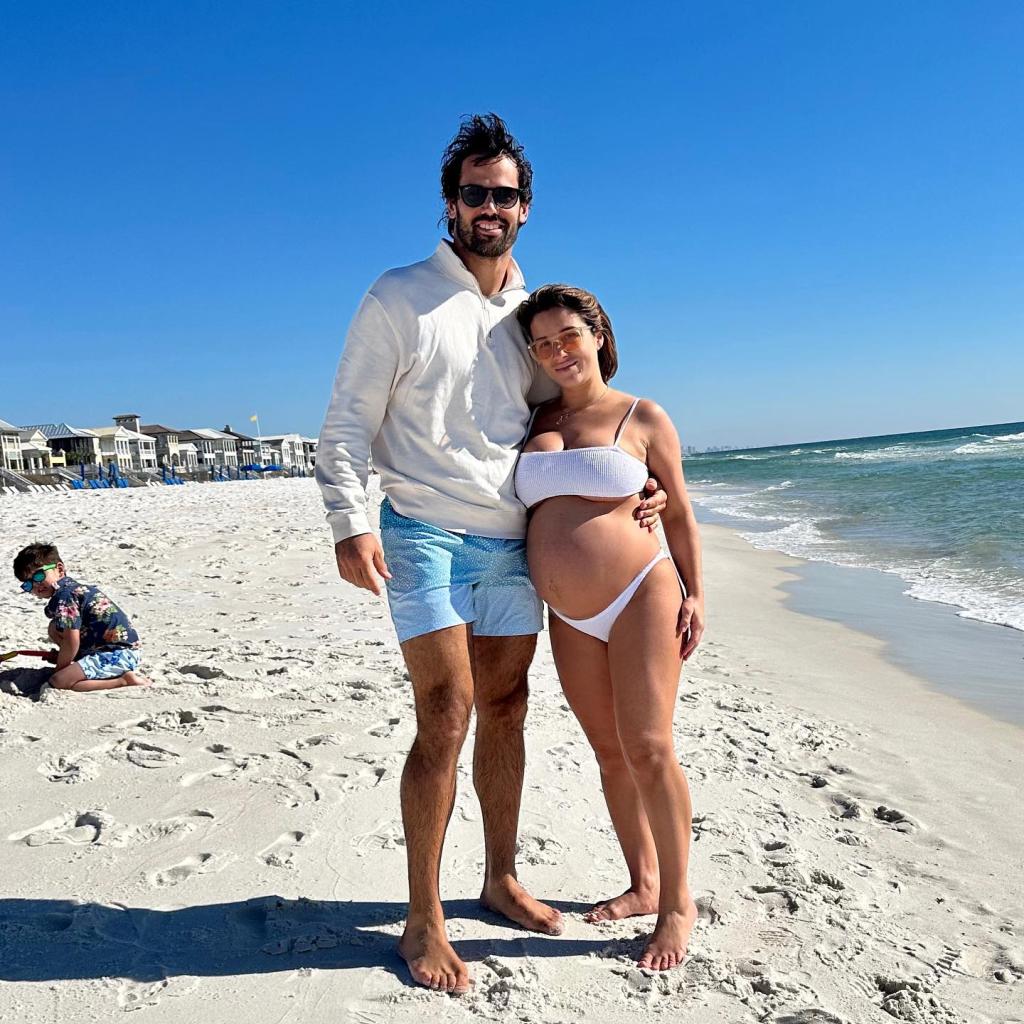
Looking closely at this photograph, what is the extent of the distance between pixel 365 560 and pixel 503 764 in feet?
2.71

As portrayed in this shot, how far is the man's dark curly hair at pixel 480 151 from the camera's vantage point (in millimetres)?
2805

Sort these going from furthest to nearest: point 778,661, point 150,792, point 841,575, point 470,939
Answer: point 841,575 < point 778,661 < point 150,792 < point 470,939

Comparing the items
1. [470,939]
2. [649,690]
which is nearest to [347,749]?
[470,939]

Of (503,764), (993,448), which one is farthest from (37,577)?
(993,448)

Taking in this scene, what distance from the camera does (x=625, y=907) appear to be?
2912 mm

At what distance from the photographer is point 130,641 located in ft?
18.1

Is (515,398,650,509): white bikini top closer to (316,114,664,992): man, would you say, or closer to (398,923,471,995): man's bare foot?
(316,114,664,992): man

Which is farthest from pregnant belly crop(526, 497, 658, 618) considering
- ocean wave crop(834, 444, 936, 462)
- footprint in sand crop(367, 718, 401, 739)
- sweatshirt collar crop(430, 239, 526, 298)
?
ocean wave crop(834, 444, 936, 462)

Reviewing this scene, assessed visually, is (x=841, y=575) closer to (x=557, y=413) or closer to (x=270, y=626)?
(x=270, y=626)

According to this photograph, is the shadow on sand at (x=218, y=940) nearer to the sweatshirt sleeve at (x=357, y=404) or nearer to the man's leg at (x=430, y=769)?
the man's leg at (x=430, y=769)

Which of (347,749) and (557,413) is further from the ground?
(557,413)

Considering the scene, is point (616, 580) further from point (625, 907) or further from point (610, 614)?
point (625, 907)

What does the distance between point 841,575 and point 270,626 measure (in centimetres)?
771

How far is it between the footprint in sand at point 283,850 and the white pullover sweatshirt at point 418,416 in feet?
4.05
